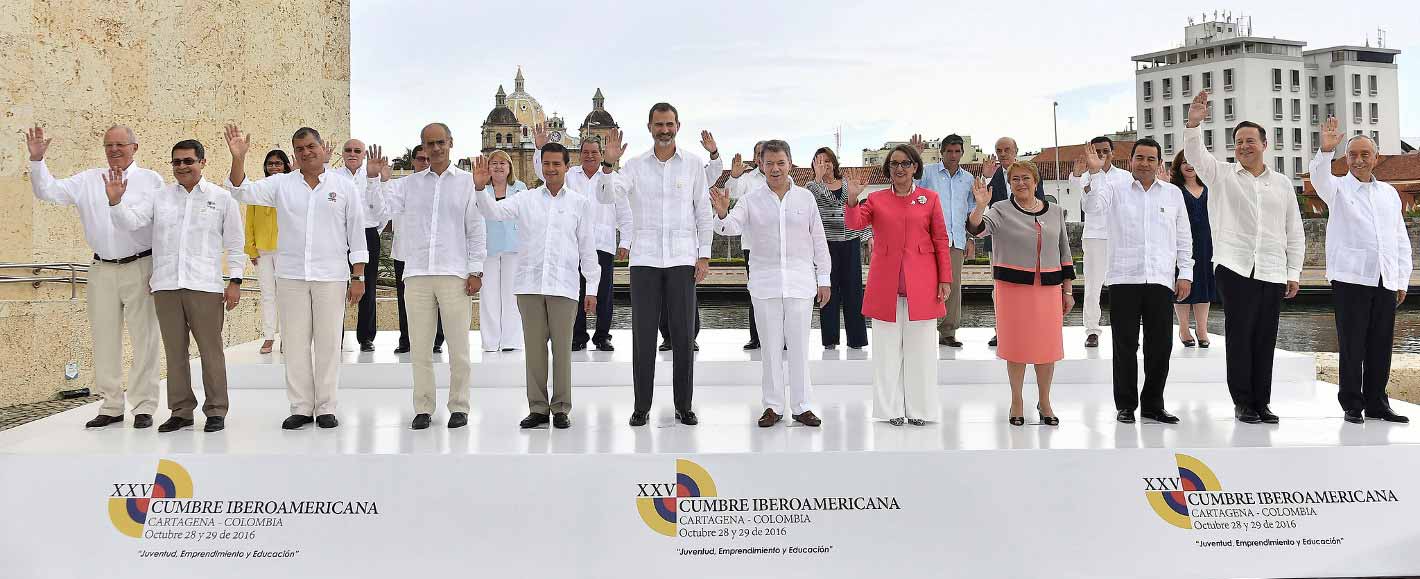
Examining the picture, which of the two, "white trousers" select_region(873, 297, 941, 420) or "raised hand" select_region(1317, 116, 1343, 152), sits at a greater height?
"raised hand" select_region(1317, 116, 1343, 152)

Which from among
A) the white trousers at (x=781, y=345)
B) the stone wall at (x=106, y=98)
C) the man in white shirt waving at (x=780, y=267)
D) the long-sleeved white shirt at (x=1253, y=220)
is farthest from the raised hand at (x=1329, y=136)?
the stone wall at (x=106, y=98)

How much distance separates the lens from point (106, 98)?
24.9ft

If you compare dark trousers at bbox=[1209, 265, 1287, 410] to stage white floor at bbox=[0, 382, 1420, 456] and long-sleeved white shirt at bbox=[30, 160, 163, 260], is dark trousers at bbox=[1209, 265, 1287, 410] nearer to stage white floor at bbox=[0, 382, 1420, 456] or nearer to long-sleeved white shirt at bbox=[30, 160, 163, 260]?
stage white floor at bbox=[0, 382, 1420, 456]

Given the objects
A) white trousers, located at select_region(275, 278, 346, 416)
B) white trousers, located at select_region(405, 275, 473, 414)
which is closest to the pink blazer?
white trousers, located at select_region(405, 275, 473, 414)

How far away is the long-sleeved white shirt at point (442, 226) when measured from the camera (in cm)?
477

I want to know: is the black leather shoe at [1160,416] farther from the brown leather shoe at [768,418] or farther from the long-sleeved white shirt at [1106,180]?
the brown leather shoe at [768,418]

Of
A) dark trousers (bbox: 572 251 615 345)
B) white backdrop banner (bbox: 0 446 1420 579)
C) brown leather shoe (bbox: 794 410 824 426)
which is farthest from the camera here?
dark trousers (bbox: 572 251 615 345)

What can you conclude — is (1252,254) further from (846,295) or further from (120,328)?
(120,328)

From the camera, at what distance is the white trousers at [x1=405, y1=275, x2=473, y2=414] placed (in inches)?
189

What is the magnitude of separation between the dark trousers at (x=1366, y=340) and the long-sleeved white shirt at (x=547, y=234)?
150 inches

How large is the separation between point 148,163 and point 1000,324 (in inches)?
281

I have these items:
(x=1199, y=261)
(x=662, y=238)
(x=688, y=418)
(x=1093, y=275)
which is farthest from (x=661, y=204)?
(x=1199, y=261)

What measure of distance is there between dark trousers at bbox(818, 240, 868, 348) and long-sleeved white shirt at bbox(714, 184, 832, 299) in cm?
173

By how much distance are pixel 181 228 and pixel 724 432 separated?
288cm
